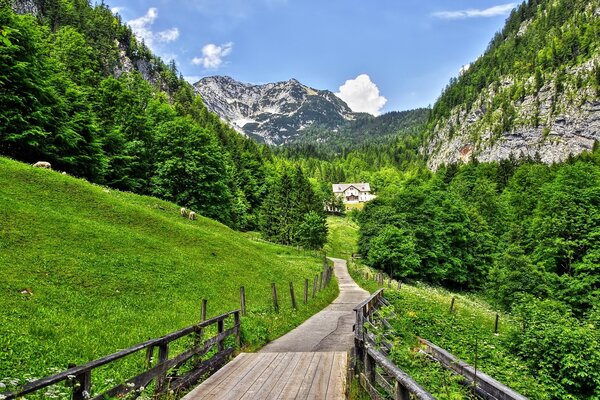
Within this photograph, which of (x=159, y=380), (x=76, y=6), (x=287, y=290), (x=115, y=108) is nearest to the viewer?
(x=159, y=380)

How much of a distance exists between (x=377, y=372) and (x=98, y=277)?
16.3 metres

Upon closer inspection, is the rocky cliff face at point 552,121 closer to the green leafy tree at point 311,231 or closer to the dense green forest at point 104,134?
the green leafy tree at point 311,231

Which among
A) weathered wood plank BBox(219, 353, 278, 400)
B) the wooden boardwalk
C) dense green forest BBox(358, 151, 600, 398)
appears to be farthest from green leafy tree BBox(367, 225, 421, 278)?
weathered wood plank BBox(219, 353, 278, 400)

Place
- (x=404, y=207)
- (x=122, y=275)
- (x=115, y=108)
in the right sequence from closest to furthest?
(x=122, y=275), (x=115, y=108), (x=404, y=207)

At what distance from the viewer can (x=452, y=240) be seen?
64.6 metres

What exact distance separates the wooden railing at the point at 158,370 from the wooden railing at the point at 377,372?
3.85 meters

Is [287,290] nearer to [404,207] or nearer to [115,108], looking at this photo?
[404,207]

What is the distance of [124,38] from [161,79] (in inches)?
780

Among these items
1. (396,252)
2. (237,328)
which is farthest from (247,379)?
(396,252)

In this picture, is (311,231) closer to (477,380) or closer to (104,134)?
(104,134)

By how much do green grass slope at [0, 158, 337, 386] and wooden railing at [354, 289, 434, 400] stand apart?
575cm

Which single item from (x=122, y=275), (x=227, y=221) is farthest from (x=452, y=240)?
(x=122, y=275)

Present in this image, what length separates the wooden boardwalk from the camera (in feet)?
26.0

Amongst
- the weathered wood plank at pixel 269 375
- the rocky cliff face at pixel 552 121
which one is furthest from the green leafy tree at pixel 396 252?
the rocky cliff face at pixel 552 121
